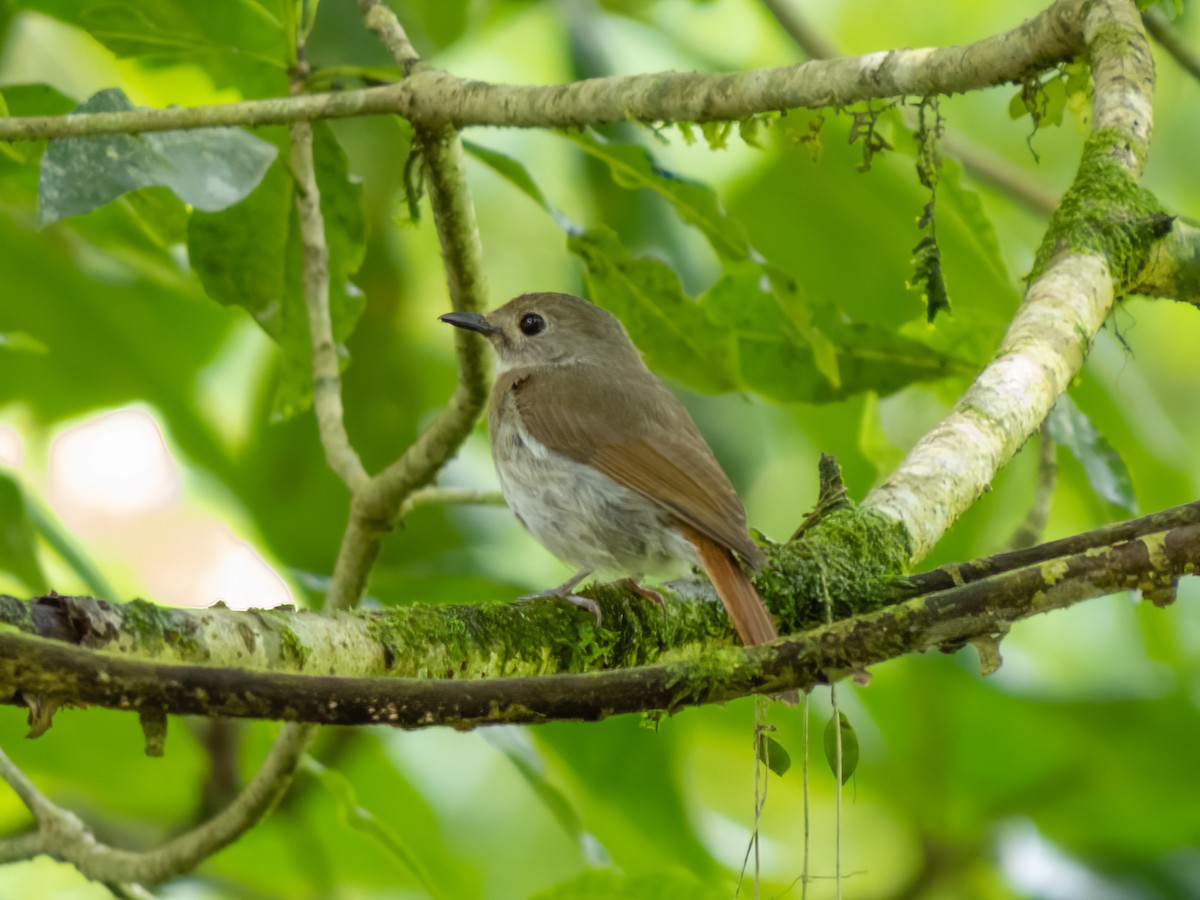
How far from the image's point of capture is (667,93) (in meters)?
2.61

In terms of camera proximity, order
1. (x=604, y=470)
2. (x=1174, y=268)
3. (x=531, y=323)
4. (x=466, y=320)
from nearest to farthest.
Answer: (x=1174, y=268) < (x=466, y=320) < (x=604, y=470) < (x=531, y=323)

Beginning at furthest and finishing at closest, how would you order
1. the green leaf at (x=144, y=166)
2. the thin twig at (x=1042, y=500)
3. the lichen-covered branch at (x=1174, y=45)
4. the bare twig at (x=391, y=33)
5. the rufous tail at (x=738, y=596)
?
the lichen-covered branch at (x=1174, y=45), the thin twig at (x=1042, y=500), the bare twig at (x=391, y=33), the rufous tail at (x=738, y=596), the green leaf at (x=144, y=166)

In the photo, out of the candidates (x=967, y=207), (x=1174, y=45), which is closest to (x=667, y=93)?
(x=967, y=207)

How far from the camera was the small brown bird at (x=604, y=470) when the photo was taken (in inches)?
125

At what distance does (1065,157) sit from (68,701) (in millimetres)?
5615

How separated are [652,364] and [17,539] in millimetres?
1590

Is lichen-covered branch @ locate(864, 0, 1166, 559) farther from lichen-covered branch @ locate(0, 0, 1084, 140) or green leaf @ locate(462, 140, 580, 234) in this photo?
green leaf @ locate(462, 140, 580, 234)

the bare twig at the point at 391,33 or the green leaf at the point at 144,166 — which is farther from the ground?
the bare twig at the point at 391,33

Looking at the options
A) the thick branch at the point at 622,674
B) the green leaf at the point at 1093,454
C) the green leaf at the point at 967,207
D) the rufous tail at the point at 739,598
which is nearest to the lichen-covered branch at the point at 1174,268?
the green leaf at the point at 1093,454

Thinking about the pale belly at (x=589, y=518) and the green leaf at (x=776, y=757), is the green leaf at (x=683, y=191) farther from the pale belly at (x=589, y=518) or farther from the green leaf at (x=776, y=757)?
the green leaf at (x=776, y=757)

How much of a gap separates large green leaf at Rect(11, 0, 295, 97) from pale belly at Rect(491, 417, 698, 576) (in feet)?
3.68

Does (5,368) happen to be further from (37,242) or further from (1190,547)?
(1190,547)

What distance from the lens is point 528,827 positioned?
4512 millimetres

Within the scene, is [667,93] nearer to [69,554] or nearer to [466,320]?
[466,320]
